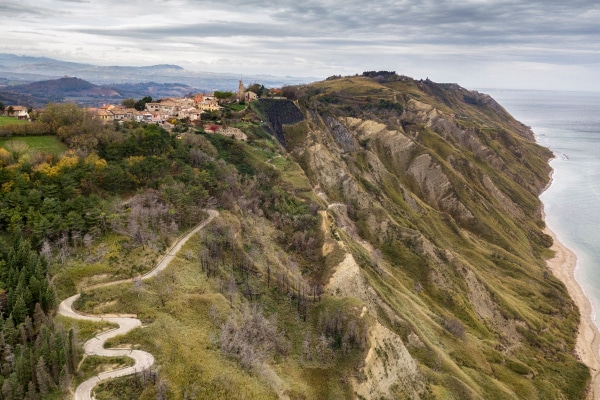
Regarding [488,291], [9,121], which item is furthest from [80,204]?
[488,291]

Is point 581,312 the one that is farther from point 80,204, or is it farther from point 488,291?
point 80,204

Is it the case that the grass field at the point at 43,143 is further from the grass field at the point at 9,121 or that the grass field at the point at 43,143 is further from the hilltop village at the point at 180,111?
the hilltop village at the point at 180,111

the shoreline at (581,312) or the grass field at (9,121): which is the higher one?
the grass field at (9,121)

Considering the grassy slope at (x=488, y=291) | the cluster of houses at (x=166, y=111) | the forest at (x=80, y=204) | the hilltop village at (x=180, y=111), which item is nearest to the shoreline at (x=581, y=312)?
the grassy slope at (x=488, y=291)

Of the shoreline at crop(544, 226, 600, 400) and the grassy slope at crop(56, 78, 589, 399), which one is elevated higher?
the grassy slope at crop(56, 78, 589, 399)

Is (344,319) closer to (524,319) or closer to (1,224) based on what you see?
(1,224)

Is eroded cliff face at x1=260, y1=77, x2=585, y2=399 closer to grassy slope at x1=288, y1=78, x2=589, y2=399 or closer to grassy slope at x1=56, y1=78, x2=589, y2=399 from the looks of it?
grassy slope at x1=288, y1=78, x2=589, y2=399

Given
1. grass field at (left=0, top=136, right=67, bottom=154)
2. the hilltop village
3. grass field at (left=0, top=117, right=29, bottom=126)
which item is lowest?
grass field at (left=0, top=136, right=67, bottom=154)

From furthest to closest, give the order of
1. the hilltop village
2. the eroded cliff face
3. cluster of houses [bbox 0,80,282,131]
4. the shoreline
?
cluster of houses [bbox 0,80,282,131] → the hilltop village → the shoreline → the eroded cliff face

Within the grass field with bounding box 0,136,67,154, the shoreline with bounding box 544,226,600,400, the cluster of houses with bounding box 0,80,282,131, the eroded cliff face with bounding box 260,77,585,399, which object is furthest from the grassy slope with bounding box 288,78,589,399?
the grass field with bounding box 0,136,67,154
